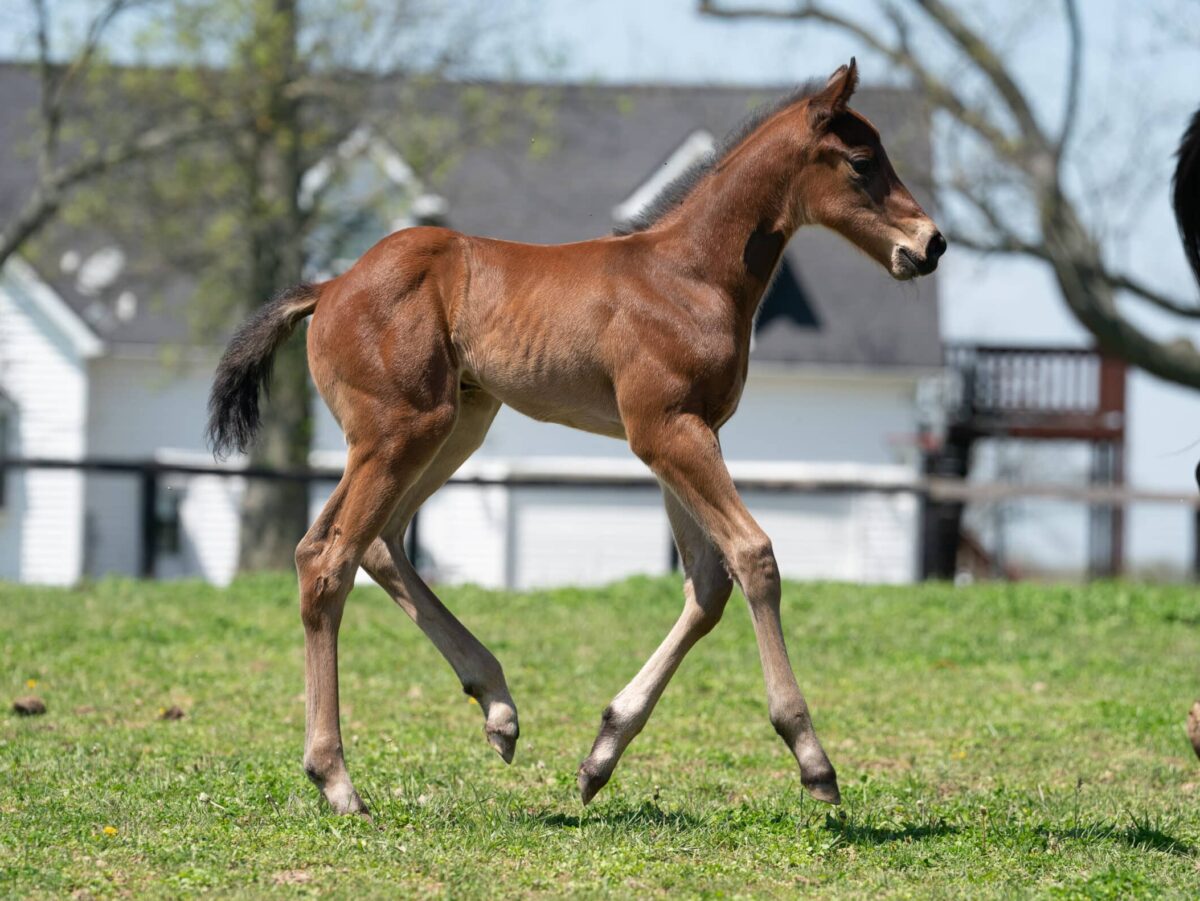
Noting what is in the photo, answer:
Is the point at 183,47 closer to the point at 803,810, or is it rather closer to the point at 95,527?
the point at 95,527

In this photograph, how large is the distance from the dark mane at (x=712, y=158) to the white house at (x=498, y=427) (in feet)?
54.5

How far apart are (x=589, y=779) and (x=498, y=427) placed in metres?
18.8

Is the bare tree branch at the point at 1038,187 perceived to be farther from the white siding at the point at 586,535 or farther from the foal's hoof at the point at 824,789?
the foal's hoof at the point at 824,789

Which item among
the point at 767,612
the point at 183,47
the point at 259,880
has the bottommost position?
the point at 259,880

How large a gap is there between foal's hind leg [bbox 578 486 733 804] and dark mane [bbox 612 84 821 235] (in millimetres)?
1012

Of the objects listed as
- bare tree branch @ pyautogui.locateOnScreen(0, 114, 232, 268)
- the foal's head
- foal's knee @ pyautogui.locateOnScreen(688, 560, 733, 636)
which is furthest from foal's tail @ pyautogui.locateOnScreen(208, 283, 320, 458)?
bare tree branch @ pyautogui.locateOnScreen(0, 114, 232, 268)

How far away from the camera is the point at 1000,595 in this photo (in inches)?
469

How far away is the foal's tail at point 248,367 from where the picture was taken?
17.6ft

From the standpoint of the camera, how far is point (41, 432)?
76.9 feet

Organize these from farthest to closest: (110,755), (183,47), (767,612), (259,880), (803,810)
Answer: (183,47), (110,755), (803,810), (767,612), (259,880)

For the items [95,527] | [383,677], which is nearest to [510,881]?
[383,677]

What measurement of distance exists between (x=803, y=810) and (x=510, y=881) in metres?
1.35

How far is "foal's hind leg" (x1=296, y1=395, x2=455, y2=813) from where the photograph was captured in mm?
4969

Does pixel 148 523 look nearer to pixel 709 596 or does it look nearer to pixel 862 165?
pixel 709 596
